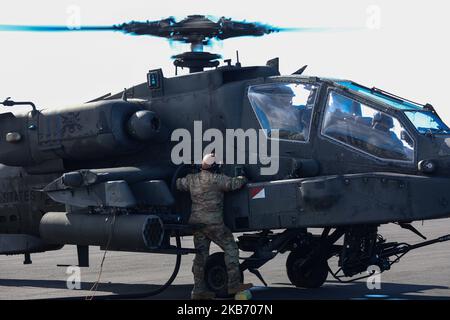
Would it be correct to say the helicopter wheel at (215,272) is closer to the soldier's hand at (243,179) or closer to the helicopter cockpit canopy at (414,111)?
the soldier's hand at (243,179)

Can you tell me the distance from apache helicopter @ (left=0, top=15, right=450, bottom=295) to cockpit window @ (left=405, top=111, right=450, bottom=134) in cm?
3

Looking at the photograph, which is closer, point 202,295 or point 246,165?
point 202,295

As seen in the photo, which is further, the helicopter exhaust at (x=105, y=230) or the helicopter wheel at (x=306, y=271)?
the helicopter wheel at (x=306, y=271)

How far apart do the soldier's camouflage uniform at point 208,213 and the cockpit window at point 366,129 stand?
1459 millimetres

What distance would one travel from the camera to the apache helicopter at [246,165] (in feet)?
39.7

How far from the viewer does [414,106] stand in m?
12.9

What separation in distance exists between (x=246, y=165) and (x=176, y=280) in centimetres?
378

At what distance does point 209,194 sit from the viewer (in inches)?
497

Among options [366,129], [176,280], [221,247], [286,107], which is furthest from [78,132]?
[366,129]

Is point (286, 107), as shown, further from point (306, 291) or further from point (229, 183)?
point (306, 291)

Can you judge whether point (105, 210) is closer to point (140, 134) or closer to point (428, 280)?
point (140, 134)

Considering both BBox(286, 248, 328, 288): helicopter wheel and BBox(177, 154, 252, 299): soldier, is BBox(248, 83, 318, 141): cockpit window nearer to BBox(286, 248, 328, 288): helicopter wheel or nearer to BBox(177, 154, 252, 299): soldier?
BBox(177, 154, 252, 299): soldier

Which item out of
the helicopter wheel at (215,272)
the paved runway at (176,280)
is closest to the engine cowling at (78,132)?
the helicopter wheel at (215,272)
